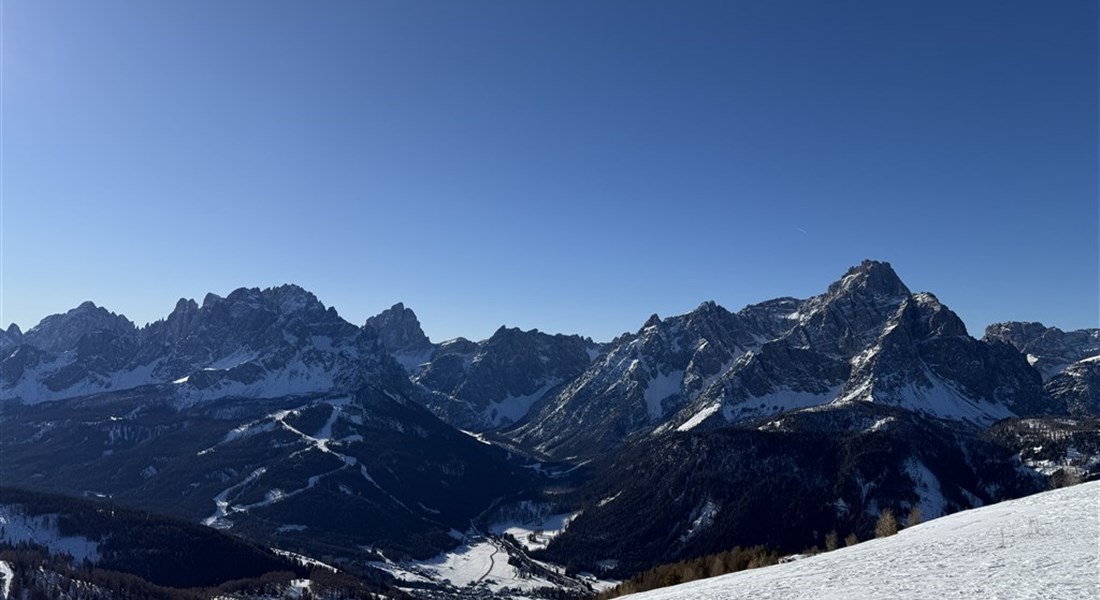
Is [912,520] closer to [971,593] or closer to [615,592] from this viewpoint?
[615,592]

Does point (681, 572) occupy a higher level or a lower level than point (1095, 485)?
lower

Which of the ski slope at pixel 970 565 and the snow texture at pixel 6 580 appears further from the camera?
the snow texture at pixel 6 580

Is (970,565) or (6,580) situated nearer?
(970,565)

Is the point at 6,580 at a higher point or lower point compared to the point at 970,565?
lower

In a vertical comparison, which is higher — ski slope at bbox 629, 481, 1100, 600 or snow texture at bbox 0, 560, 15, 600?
ski slope at bbox 629, 481, 1100, 600

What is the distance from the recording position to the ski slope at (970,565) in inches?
1724

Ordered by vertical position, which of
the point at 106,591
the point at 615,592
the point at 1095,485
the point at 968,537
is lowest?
the point at 106,591

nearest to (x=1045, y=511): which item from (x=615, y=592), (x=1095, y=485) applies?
(x=1095, y=485)

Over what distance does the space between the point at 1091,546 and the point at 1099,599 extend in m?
13.5

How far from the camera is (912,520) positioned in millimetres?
120500

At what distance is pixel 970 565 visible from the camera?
50.6 m

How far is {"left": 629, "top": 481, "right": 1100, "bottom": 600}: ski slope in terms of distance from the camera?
144 ft

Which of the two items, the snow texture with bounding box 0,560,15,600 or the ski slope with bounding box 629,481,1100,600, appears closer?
the ski slope with bounding box 629,481,1100,600

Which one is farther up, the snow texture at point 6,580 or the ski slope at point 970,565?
the ski slope at point 970,565
